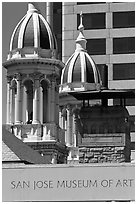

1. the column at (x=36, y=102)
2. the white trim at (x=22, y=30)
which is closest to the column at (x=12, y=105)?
the column at (x=36, y=102)

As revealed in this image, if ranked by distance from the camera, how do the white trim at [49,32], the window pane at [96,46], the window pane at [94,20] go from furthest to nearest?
the window pane at [94,20] < the window pane at [96,46] < the white trim at [49,32]

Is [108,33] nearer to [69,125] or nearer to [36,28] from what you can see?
[69,125]

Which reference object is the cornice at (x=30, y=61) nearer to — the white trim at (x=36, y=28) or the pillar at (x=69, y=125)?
the white trim at (x=36, y=28)

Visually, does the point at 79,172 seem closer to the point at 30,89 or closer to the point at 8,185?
the point at 8,185

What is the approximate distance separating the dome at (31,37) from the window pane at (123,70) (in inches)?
1048

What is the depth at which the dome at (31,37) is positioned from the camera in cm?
3981

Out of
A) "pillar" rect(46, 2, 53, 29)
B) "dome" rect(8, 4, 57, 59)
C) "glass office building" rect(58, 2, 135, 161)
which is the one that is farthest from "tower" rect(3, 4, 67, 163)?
"pillar" rect(46, 2, 53, 29)

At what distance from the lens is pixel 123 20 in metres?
68.2

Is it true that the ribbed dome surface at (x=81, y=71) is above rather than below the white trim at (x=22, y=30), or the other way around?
below

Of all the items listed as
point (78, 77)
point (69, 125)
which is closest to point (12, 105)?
point (78, 77)

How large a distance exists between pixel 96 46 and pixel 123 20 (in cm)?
334

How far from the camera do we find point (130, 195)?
19969mm

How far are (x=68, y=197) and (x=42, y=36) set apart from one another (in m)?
21.0

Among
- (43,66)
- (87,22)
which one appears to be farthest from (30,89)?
(87,22)
